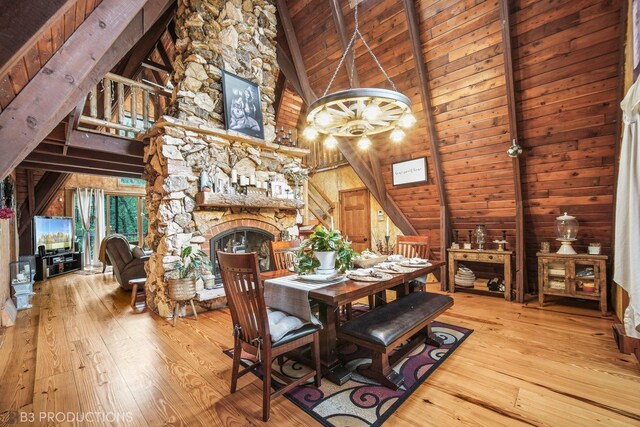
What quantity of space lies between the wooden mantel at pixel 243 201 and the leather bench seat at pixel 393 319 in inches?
94.1

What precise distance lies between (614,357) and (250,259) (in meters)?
3.10

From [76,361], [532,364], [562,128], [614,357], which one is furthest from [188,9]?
[614,357]

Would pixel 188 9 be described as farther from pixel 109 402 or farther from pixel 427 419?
pixel 427 419

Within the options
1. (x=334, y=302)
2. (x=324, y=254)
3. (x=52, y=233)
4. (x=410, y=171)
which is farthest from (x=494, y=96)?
(x=52, y=233)

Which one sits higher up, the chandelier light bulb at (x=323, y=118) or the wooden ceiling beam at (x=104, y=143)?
the wooden ceiling beam at (x=104, y=143)

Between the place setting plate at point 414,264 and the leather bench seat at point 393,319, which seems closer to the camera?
the leather bench seat at point 393,319

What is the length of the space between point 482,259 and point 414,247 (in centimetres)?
144

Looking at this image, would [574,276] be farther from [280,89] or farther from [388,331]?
[280,89]

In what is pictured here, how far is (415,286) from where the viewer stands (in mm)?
3207

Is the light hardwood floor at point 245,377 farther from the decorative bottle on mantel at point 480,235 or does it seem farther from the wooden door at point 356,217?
the wooden door at point 356,217

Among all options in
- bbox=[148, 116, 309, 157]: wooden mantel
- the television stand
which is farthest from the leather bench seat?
the television stand

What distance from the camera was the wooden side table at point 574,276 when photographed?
3.39 meters

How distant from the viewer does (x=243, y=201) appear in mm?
3941

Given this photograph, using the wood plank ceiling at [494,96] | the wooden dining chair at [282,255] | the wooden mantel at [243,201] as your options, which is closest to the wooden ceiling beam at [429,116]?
the wood plank ceiling at [494,96]
